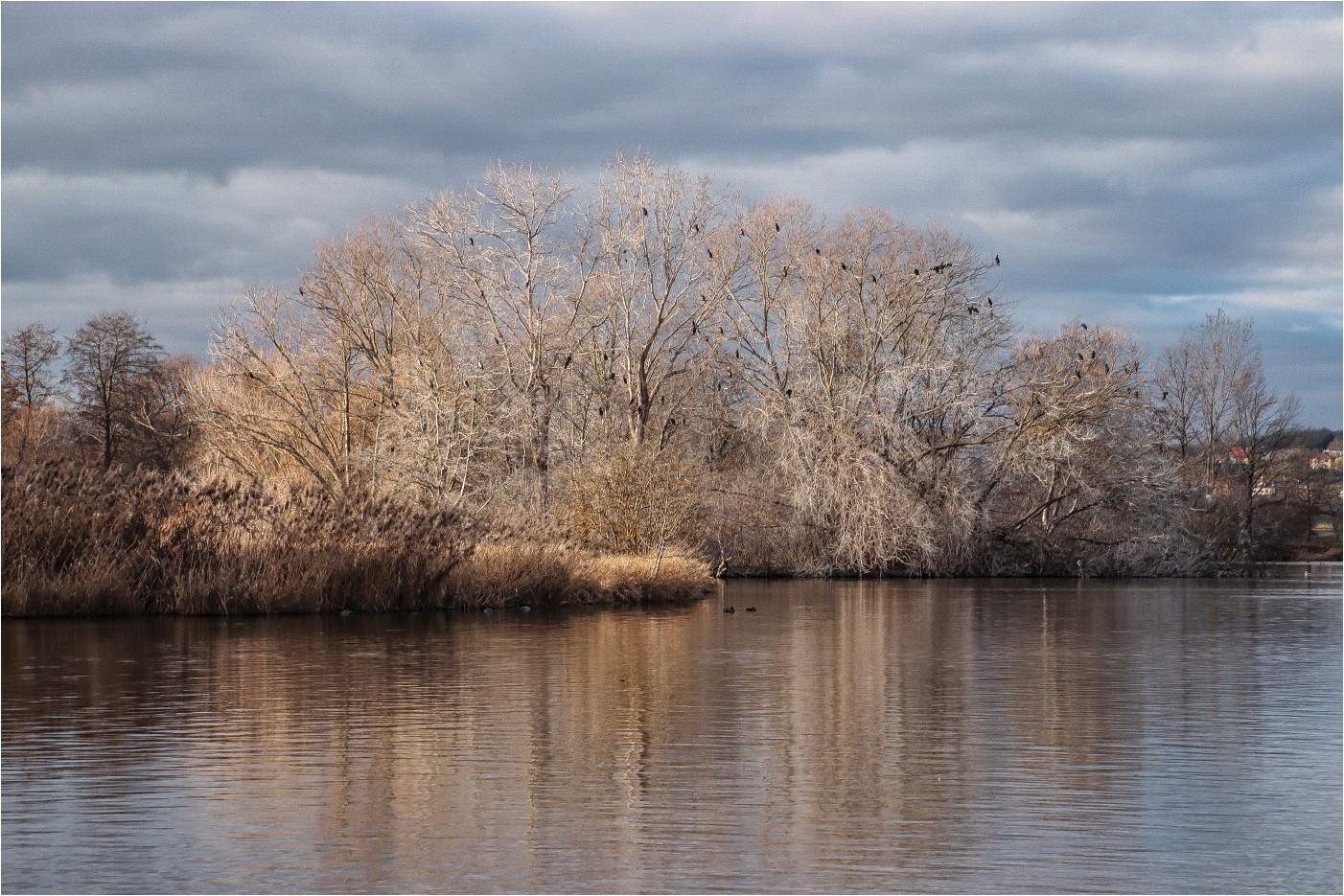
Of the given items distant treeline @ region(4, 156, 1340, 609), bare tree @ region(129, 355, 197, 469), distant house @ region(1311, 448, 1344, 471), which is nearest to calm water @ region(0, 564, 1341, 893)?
distant treeline @ region(4, 156, 1340, 609)

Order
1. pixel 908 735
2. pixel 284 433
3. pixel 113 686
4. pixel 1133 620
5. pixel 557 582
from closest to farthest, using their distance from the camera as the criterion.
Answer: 1. pixel 908 735
2. pixel 113 686
3. pixel 1133 620
4. pixel 557 582
5. pixel 284 433

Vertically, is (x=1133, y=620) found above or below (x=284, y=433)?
below

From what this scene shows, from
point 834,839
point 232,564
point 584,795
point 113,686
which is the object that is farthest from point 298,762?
point 232,564

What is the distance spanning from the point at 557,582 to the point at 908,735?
791 inches

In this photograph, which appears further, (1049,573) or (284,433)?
(1049,573)

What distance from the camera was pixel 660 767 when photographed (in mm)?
10328

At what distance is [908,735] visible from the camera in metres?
11.9

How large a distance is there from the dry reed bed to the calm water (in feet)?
11.2

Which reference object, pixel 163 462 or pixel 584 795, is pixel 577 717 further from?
pixel 163 462

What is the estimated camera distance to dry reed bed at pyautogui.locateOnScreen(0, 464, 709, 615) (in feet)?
79.7

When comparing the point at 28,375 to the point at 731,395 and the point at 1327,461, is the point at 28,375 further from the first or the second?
the point at 1327,461

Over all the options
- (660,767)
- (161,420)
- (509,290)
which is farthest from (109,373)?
(660,767)

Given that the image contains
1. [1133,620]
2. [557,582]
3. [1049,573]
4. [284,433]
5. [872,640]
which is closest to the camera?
[872,640]

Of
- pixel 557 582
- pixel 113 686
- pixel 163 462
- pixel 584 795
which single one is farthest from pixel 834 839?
Result: pixel 163 462
